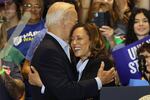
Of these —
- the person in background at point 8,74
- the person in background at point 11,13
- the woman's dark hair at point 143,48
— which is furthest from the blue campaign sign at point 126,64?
the person in background at point 11,13

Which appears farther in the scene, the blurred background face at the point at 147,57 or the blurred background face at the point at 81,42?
the blurred background face at the point at 147,57

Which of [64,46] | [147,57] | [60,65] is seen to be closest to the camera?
[60,65]

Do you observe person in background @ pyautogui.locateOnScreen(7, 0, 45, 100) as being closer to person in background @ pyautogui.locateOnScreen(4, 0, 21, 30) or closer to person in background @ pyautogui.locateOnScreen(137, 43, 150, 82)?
person in background @ pyautogui.locateOnScreen(4, 0, 21, 30)

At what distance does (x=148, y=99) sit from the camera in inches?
72.8

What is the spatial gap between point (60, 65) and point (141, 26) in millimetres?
989

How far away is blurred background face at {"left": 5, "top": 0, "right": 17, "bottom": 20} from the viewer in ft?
11.7

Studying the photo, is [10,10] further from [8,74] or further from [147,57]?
[147,57]

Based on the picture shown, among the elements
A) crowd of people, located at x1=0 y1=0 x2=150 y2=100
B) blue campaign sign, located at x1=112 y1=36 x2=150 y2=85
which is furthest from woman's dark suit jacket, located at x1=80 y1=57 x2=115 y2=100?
blue campaign sign, located at x1=112 y1=36 x2=150 y2=85

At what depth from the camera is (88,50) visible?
242cm

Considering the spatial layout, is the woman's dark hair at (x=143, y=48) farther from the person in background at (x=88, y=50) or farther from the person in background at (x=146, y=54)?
the person in background at (x=88, y=50)

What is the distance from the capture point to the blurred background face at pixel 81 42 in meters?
2.41

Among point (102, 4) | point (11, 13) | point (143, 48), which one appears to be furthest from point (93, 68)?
point (11, 13)

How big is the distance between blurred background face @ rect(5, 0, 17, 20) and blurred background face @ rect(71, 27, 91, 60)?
4.18ft

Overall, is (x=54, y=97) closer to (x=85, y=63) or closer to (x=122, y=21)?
(x=85, y=63)
